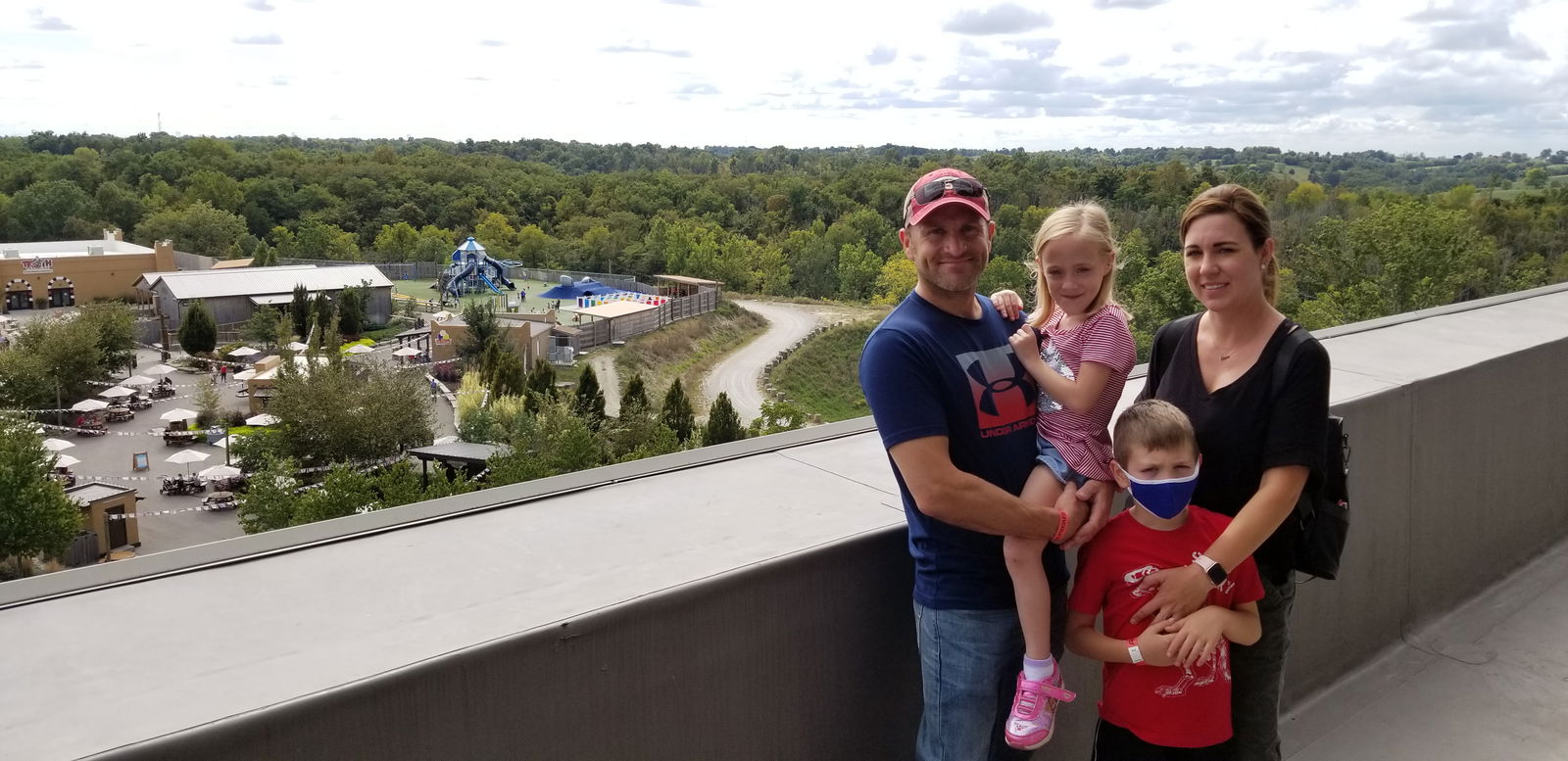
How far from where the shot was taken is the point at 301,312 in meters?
50.3

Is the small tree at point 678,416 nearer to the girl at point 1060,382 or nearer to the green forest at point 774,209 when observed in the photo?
the green forest at point 774,209

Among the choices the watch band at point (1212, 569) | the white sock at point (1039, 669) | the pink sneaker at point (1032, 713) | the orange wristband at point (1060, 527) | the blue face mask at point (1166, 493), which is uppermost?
the blue face mask at point (1166, 493)

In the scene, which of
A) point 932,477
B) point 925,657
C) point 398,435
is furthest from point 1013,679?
point 398,435

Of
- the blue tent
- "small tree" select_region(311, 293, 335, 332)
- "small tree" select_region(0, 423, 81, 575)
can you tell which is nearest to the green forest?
the blue tent

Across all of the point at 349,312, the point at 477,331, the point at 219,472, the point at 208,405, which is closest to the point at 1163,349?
the point at 219,472

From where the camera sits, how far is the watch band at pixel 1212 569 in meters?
1.59

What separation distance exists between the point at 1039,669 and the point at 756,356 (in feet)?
161

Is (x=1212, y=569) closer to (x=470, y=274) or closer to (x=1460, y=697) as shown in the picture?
(x=1460, y=697)

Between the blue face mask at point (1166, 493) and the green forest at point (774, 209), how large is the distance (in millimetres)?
33736

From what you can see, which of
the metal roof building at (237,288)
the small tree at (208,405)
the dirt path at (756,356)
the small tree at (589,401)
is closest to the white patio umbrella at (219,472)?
the small tree at (208,405)

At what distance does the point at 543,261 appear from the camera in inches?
2916

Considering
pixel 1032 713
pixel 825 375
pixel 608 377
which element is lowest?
pixel 825 375

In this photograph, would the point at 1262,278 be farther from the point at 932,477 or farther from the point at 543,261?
the point at 543,261

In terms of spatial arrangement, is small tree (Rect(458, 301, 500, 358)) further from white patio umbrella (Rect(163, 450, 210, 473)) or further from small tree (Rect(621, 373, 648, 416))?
white patio umbrella (Rect(163, 450, 210, 473))
